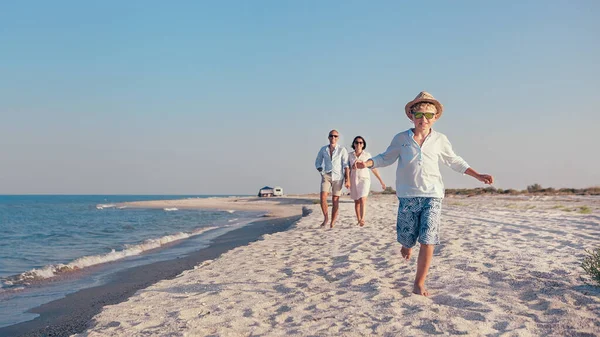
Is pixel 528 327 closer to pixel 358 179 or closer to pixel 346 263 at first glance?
pixel 346 263

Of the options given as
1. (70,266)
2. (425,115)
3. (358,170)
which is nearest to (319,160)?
(358,170)

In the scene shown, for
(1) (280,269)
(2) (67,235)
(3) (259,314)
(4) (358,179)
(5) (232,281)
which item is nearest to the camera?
(3) (259,314)

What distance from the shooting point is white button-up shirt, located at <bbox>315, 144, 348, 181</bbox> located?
33.4 feet

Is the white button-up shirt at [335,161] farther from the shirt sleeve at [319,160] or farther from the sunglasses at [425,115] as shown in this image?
the sunglasses at [425,115]

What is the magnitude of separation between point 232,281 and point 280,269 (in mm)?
753

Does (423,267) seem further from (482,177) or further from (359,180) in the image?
(359,180)

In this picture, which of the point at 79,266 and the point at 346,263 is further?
the point at 79,266

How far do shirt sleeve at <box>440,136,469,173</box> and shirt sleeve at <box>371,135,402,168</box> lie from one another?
399mm

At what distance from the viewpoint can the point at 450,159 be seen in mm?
4758

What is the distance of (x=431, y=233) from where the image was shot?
446 centimetres

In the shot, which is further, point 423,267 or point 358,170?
point 358,170

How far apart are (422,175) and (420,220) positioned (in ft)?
1.34

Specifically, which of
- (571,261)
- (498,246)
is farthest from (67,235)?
(571,261)

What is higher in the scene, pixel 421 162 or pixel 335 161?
pixel 335 161
